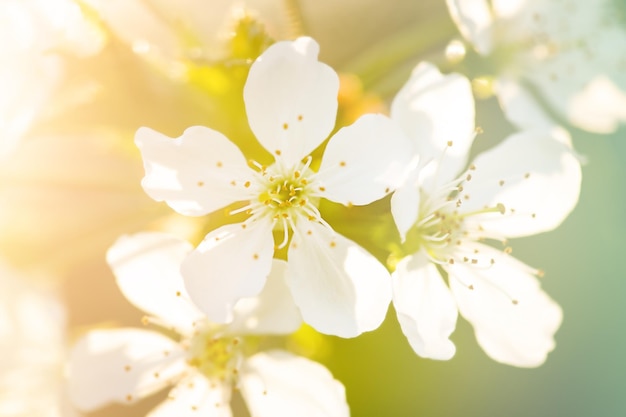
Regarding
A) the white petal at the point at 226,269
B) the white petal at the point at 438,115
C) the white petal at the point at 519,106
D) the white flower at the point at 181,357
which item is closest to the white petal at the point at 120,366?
the white flower at the point at 181,357

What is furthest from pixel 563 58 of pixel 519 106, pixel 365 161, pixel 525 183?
pixel 365 161

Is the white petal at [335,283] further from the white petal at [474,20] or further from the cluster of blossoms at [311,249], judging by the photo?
the white petal at [474,20]

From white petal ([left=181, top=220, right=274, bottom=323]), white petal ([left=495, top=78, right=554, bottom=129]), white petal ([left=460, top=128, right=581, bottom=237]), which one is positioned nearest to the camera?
white petal ([left=181, top=220, right=274, bottom=323])

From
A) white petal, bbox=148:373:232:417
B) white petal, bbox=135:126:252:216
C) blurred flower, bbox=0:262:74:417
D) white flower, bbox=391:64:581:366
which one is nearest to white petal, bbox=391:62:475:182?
white flower, bbox=391:64:581:366

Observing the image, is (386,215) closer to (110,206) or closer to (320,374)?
(320,374)

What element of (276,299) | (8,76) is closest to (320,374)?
(276,299)

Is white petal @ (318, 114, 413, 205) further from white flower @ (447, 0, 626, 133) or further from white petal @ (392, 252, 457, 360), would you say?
white flower @ (447, 0, 626, 133)

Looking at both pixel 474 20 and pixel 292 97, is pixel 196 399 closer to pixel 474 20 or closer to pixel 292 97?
pixel 292 97
